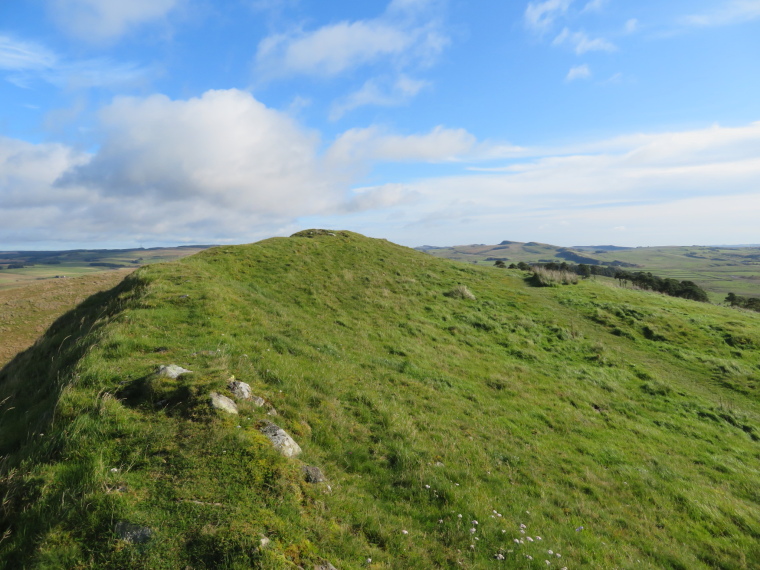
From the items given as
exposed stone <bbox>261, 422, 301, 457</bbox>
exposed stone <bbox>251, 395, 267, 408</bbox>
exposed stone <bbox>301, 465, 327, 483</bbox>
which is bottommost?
exposed stone <bbox>301, 465, 327, 483</bbox>

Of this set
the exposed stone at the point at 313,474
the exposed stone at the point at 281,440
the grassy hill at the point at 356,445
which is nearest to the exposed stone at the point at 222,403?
the grassy hill at the point at 356,445

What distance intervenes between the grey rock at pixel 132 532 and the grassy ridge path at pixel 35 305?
69.4ft

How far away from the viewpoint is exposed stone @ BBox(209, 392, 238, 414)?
7.81 m

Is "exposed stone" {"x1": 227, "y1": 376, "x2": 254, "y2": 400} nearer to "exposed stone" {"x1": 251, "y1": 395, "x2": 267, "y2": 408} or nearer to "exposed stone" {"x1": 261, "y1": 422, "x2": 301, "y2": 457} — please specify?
"exposed stone" {"x1": 251, "y1": 395, "x2": 267, "y2": 408}

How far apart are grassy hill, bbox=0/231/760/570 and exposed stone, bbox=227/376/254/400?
0.25 meters

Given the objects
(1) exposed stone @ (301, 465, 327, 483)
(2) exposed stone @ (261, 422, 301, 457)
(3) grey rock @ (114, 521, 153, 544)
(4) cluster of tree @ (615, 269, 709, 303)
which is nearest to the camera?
(3) grey rock @ (114, 521, 153, 544)

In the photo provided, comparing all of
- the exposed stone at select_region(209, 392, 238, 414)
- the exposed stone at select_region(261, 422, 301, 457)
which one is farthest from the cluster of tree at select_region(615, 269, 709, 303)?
the exposed stone at select_region(209, 392, 238, 414)

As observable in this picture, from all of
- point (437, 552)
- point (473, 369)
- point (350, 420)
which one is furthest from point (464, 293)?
point (437, 552)

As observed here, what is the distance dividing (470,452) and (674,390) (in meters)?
15.5

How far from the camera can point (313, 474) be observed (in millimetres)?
7227

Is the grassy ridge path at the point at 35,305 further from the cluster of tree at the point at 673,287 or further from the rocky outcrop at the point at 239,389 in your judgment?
the cluster of tree at the point at 673,287

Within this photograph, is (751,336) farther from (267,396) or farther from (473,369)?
(267,396)

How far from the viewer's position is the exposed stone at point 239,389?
8809mm

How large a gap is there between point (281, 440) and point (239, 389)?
7.04 feet
